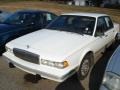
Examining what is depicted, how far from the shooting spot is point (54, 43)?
490 centimetres

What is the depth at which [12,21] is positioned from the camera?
7.46 m

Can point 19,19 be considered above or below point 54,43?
above

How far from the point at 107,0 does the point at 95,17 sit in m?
43.4

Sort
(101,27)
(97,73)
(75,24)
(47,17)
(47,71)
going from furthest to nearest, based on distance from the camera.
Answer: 1. (47,17)
2. (101,27)
3. (75,24)
4. (97,73)
5. (47,71)

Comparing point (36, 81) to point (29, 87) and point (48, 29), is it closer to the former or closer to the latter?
point (29, 87)

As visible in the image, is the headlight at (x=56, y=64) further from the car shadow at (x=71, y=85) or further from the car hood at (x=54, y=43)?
the car shadow at (x=71, y=85)

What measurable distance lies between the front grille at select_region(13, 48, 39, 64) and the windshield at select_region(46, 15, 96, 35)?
5.13 feet

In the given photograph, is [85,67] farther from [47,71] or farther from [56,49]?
[47,71]

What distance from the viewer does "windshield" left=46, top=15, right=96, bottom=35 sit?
5.63 m

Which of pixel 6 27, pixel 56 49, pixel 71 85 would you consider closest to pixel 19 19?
pixel 6 27

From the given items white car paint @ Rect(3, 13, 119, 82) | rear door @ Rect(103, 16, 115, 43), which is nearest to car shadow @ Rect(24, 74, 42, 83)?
white car paint @ Rect(3, 13, 119, 82)

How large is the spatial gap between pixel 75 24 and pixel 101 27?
821 mm

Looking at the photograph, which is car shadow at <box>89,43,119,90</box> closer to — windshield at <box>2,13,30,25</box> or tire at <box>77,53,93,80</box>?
tire at <box>77,53,93,80</box>

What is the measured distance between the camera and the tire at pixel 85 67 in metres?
4.92
